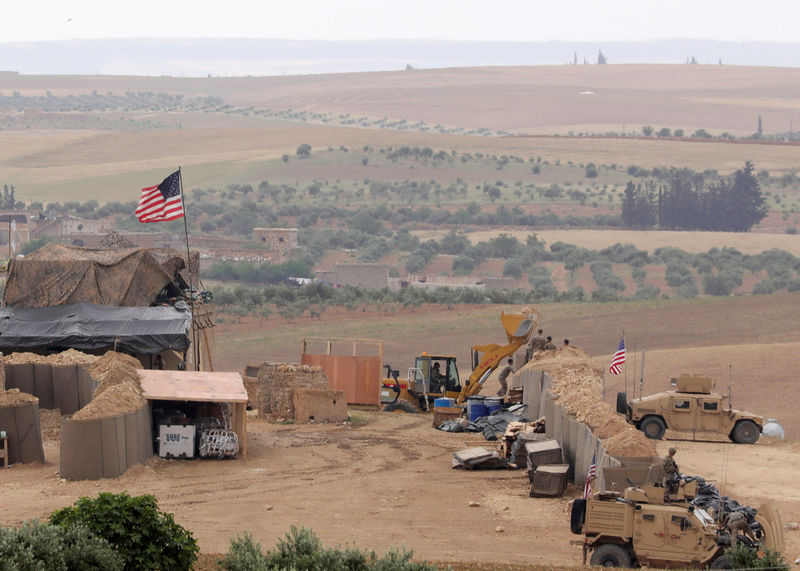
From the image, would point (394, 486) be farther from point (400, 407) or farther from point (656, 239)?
point (656, 239)

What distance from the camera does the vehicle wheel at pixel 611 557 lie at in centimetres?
1519

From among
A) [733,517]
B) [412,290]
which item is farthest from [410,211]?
[733,517]

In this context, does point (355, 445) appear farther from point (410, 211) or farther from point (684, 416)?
point (410, 211)

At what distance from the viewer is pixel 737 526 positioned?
15156 mm

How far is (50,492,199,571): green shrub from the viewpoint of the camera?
12.8 metres

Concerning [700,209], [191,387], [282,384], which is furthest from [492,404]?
[700,209]

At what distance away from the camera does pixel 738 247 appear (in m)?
89.4

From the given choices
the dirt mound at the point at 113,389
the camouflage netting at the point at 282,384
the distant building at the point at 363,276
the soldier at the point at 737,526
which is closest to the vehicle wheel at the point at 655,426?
the camouflage netting at the point at 282,384

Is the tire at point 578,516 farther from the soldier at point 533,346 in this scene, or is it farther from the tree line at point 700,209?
the tree line at point 700,209

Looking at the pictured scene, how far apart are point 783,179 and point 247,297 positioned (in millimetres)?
72982

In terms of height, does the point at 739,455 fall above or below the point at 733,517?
below

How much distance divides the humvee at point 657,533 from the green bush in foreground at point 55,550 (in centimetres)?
589

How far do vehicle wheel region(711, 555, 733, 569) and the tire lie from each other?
1.67 metres

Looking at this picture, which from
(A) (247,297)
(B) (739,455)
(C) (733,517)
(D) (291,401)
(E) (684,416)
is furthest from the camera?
(A) (247,297)
